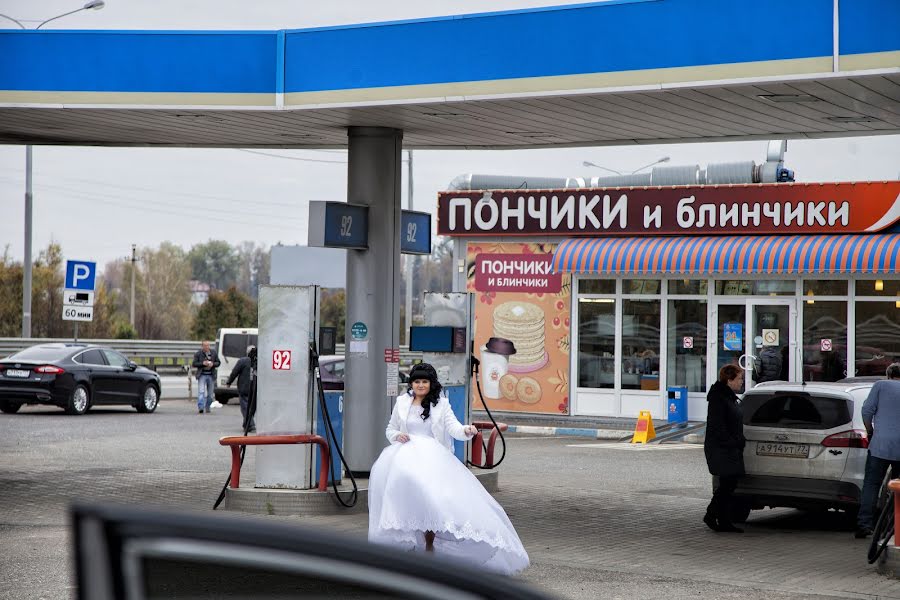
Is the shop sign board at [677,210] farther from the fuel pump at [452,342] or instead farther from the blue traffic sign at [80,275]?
the fuel pump at [452,342]

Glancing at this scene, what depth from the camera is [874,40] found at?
10008mm

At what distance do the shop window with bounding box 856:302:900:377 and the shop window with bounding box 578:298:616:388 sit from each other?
515 centimetres

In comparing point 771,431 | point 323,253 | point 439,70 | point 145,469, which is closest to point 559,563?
point 771,431

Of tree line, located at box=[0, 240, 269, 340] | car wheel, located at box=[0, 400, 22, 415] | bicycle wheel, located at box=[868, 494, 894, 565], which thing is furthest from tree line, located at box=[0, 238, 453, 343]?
car wheel, located at box=[0, 400, 22, 415]

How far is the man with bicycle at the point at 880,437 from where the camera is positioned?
11.4 meters

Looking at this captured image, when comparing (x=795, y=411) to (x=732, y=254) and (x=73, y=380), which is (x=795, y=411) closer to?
(x=732, y=254)

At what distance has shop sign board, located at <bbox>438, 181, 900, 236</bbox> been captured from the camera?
2450cm

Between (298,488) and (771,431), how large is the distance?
16.3 ft

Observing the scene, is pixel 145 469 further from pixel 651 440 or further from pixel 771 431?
pixel 651 440

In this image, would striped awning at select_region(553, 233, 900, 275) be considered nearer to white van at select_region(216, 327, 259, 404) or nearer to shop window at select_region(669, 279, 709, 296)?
shop window at select_region(669, 279, 709, 296)

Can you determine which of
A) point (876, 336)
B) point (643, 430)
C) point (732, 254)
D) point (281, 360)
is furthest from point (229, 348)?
point (281, 360)

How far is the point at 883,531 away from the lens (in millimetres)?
10211

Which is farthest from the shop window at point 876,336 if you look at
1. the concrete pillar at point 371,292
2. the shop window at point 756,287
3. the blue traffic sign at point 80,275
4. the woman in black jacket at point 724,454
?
the blue traffic sign at point 80,275

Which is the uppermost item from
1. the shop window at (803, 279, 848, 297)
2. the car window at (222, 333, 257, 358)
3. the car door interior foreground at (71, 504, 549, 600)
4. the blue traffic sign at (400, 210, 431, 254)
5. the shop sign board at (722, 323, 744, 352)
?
the blue traffic sign at (400, 210, 431, 254)
